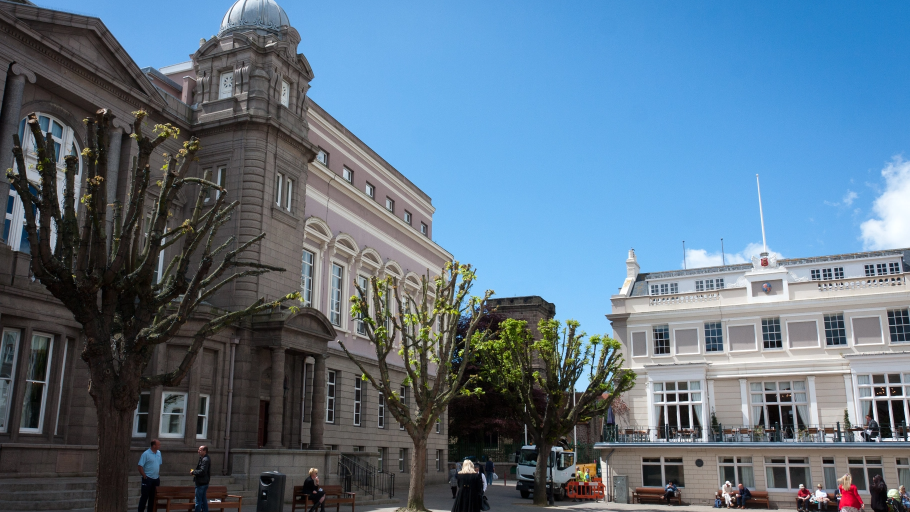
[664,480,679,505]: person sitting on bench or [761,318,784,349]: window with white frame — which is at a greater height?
[761,318,784,349]: window with white frame

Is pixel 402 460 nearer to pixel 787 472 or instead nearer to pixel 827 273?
pixel 787 472

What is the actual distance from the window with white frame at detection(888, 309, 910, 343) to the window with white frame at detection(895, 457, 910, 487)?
18.4 feet

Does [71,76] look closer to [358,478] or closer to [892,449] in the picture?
[358,478]

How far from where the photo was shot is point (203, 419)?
23.5 meters

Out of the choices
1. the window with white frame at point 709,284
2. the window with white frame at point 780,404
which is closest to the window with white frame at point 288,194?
the window with white frame at point 780,404

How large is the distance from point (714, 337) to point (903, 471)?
9.74m

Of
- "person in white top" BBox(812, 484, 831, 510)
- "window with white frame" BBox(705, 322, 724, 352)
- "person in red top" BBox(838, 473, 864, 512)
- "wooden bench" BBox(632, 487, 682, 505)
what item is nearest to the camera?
"person in red top" BBox(838, 473, 864, 512)

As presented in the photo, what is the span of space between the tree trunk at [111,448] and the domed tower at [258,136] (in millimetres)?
12478

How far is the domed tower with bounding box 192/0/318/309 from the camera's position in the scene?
84.3 ft

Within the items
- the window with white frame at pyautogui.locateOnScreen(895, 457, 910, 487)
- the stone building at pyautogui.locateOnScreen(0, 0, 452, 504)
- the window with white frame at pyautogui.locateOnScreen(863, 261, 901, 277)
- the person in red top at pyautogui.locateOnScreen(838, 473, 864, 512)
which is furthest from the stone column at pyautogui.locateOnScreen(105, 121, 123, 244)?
the window with white frame at pyautogui.locateOnScreen(863, 261, 901, 277)

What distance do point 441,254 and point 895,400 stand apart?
24.1 m

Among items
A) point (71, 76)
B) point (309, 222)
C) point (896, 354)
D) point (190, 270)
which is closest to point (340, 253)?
point (309, 222)

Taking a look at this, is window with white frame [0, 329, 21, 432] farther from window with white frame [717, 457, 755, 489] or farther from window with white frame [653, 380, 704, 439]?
window with white frame [717, 457, 755, 489]

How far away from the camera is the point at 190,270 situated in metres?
25.4
